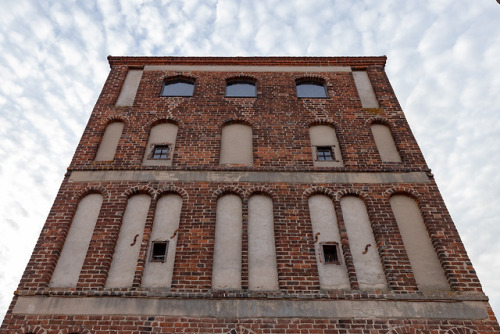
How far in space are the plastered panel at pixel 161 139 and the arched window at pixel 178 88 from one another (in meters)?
1.47

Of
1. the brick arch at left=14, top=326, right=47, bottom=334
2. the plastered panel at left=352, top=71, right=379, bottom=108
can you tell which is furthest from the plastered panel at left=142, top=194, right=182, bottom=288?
the plastered panel at left=352, top=71, right=379, bottom=108

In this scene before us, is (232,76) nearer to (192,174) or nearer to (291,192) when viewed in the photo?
(192,174)

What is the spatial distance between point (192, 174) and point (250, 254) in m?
2.47

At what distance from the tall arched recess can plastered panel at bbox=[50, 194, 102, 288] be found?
6589mm

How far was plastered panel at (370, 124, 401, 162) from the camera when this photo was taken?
29.2 feet

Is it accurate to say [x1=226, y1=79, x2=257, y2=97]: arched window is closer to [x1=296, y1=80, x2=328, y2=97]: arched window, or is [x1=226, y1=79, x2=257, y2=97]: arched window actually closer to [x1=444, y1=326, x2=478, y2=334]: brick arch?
[x1=296, y1=80, x2=328, y2=97]: arched window

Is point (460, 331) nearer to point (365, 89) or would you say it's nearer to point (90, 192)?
point (365, 89)

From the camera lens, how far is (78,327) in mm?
6070

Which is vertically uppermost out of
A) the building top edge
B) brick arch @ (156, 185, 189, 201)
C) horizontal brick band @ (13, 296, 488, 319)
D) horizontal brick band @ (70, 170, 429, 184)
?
the building top edge

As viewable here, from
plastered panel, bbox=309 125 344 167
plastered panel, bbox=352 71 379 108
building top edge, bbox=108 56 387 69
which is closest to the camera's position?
plastered panel, bbox=309 125 344 167

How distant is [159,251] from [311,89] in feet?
22.2

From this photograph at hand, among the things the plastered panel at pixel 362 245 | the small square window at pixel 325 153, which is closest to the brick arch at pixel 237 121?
the small square window at pixel 325 153

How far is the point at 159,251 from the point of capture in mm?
7156

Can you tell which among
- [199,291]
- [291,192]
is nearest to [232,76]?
[291,192]
